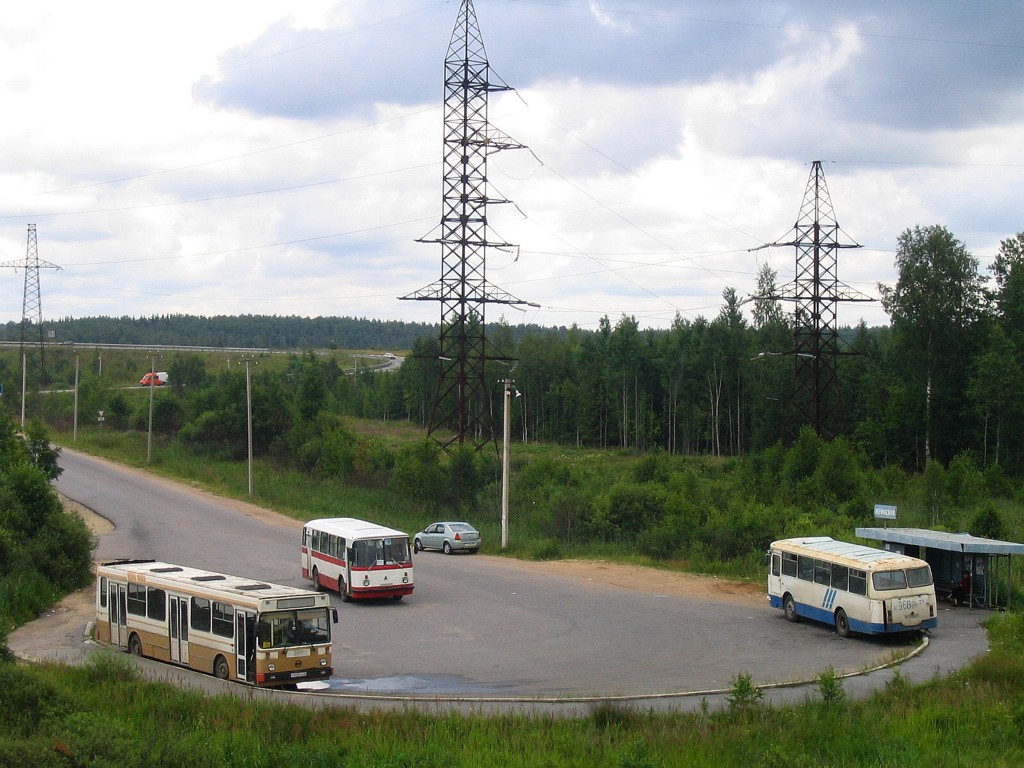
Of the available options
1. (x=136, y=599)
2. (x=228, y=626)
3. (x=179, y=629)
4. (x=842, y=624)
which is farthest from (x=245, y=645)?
(x=842, y=624)

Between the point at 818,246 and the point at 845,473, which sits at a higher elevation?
the point at 818,246

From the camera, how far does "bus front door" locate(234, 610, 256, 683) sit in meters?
Answer: 18.3

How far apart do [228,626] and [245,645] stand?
0.66 m

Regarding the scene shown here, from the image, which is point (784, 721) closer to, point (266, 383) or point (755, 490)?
point (755, 490)

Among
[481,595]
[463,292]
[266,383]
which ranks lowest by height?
[481,595]

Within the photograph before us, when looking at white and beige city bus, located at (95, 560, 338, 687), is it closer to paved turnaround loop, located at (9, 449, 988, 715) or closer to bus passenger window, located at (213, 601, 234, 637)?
bus passenger window, located at (213, 601, 234, 637)

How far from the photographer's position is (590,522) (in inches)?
1682

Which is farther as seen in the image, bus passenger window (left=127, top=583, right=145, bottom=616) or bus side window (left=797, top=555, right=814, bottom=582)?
bus side window (left=797, top=555, right=814, bottom=582)

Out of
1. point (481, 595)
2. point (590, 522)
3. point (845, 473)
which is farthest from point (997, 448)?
point (481, 595)

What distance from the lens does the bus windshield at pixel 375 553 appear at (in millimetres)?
28047

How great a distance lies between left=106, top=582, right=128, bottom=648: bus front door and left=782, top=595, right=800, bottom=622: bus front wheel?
1647 centimetres

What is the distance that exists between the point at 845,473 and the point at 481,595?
24.9m

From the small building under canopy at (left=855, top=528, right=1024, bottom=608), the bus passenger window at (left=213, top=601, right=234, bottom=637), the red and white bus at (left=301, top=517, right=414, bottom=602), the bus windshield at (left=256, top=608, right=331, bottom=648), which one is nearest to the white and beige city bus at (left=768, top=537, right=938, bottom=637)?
the small building under canopy at (left=855, top=528, right=1024, bottom=608)

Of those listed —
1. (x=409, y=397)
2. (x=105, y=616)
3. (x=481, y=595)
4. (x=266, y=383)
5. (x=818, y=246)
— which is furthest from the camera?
(x=409, y=397)
